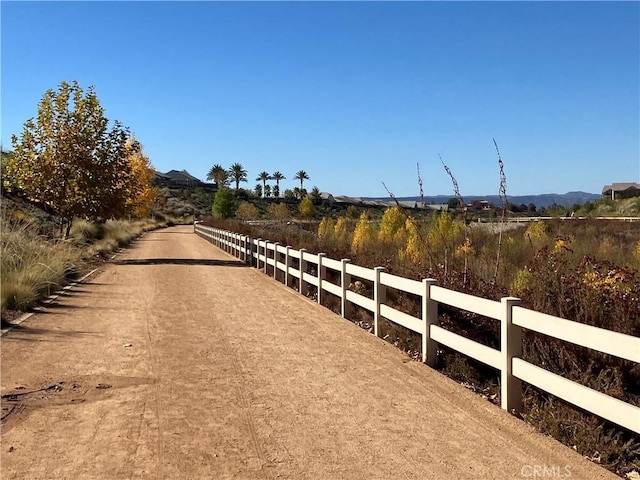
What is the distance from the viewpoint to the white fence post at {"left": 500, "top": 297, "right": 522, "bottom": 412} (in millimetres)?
6246

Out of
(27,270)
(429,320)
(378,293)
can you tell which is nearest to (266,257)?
(27,270)

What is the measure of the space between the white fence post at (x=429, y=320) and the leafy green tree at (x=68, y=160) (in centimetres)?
2198

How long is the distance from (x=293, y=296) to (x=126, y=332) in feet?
17.8

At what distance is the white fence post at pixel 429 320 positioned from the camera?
8086 mm

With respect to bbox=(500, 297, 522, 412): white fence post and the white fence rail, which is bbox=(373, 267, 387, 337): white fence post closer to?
the white fence rail

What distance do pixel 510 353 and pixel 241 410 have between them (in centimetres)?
270

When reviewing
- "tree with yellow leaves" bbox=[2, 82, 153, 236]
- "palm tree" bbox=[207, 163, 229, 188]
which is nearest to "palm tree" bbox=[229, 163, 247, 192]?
"palm tree" bbox=[207, 163, 229, 188]

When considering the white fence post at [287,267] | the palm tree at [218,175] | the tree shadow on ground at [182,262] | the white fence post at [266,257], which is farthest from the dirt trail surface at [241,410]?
the palm tree at [218,175]

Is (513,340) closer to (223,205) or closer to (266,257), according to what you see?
(266,257)

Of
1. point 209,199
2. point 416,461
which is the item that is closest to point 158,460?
point 416,461

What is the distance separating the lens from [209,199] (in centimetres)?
15738

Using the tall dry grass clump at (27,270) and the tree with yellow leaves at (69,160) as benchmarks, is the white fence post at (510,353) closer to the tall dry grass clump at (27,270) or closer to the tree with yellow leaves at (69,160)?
the tall dry grass clump at (27,270)

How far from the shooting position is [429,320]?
8.13 meters

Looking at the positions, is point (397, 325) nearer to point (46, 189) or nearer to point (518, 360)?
point (518, 360)
